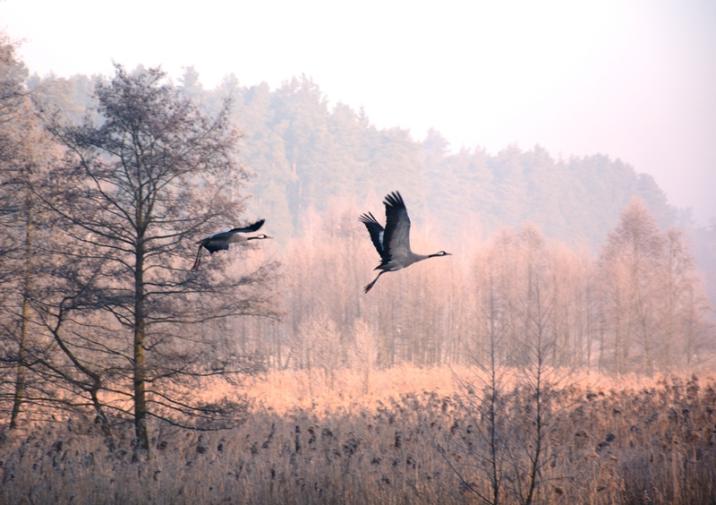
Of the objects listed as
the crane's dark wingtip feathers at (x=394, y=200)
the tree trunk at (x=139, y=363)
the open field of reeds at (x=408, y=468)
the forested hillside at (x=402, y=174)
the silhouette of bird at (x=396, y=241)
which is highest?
the forested hillside at (x=402, y=174)

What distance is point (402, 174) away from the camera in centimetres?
9212

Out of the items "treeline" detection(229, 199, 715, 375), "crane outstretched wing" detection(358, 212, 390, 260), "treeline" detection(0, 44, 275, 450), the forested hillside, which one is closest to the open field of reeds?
"treeline" detection(0, 44, 275, 450)

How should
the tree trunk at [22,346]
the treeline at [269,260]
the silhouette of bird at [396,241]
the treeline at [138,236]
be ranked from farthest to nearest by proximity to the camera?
the treeline at [269,260] < the treeline at [138,236] < the tree trunk at [22,346] < the silhouette of bird at [396,241]

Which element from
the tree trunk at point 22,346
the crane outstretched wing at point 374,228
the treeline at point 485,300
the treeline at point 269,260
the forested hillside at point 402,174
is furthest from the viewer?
the forested hillside at point 402,174

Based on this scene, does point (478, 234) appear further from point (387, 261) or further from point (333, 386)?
point (387, 261)

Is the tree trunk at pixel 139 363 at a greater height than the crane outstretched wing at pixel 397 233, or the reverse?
the crane outstretched wing at pixel 397 233

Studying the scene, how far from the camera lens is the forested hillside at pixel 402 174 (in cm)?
8606

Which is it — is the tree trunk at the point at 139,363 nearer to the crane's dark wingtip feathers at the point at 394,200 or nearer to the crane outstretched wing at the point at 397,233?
the crane's dark wingtip feathers at the point at 394,200

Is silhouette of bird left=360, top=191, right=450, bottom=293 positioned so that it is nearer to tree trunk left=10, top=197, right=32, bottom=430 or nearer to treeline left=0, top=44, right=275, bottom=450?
treeline left=0, top=44, right=275, bottom=450

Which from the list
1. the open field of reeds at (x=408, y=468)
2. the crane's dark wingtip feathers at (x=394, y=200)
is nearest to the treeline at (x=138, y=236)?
the open field of reeds at (x=408, y=468)

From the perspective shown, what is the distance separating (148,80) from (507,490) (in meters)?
9.67

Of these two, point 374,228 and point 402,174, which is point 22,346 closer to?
point 374,228

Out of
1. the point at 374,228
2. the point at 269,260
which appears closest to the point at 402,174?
the point at 269,260

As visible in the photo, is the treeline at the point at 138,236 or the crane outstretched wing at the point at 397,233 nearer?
the crane outstretched wing at the point at 397,233
